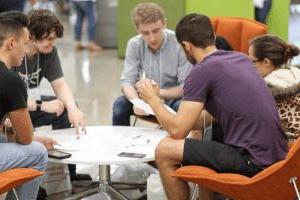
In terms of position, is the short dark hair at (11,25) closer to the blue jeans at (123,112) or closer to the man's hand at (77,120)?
the man's hand at (77,120)

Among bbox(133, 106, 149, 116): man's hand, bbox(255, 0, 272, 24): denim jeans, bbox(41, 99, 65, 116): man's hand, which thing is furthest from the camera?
bbox(255, 0, 272, 24): denim jeans

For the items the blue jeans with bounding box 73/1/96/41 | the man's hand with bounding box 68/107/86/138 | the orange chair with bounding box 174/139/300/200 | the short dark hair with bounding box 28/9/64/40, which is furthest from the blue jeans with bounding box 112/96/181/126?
the blue jeans with bounding box 73/1/96/41

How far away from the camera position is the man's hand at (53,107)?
3.84m

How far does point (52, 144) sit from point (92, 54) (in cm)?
555

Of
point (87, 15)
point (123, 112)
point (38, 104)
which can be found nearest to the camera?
point (38, 104)

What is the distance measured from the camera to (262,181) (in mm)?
2643

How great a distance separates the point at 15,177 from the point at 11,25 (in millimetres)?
770

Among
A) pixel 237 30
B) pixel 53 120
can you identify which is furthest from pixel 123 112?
pixel 237 30

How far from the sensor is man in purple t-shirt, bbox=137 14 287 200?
2.88 m

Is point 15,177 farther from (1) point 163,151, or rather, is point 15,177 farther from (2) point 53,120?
(2) point 53,120

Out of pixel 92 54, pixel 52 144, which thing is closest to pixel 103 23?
pixel 92 54

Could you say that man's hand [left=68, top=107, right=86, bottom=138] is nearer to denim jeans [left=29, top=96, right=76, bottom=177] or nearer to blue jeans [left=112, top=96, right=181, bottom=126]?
denim jeans [left=29, top=96, right=76, bottom=177]

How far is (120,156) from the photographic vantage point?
10.3 feet

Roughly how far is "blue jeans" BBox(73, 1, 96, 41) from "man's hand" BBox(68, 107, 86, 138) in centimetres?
513
